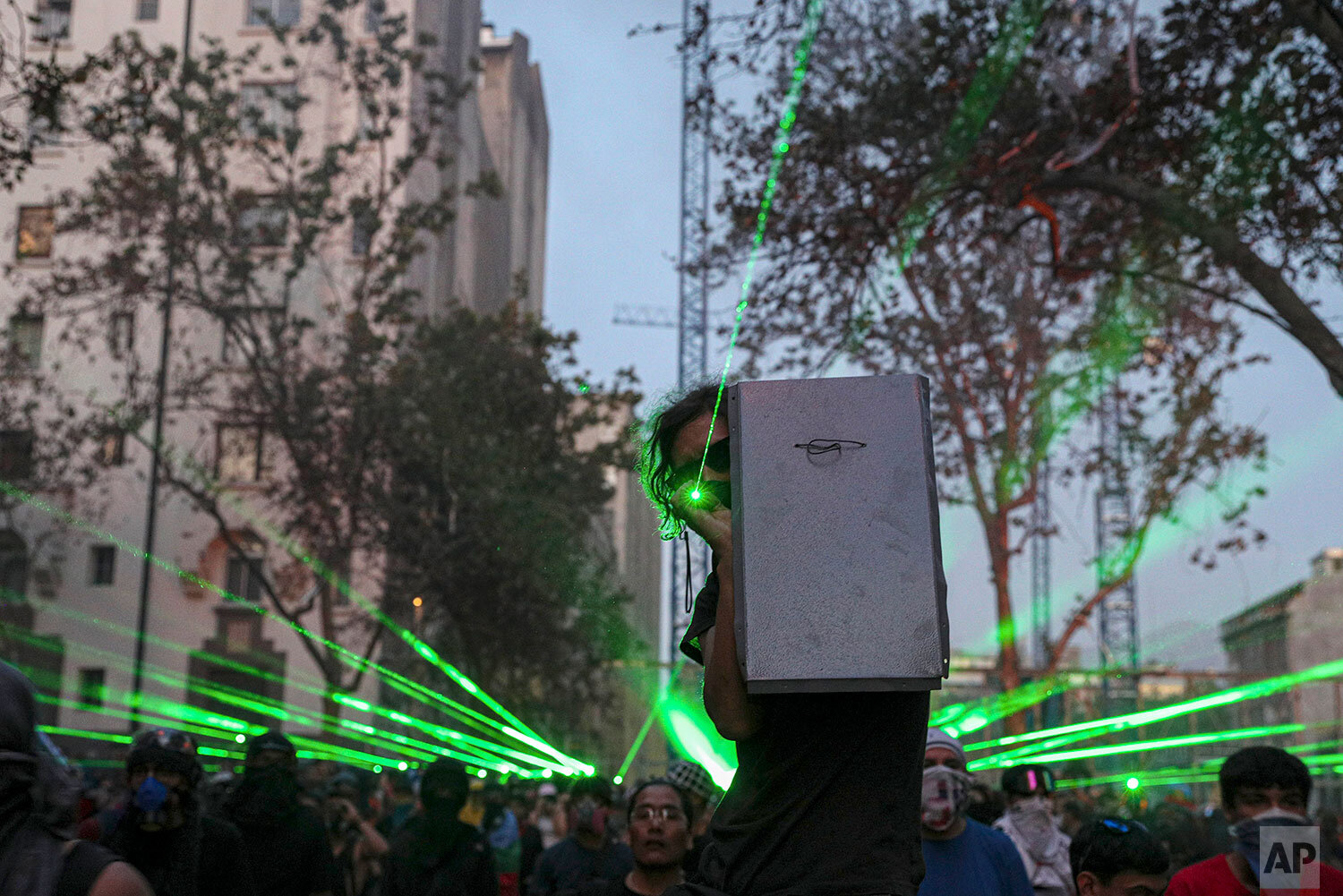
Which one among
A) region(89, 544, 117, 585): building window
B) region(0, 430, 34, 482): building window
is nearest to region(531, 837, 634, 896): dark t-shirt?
region(0, 430, 34, 482): building window

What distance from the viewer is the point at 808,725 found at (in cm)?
237

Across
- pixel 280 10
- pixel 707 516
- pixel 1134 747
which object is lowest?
pixel 1134 747

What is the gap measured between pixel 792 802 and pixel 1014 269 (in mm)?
18744

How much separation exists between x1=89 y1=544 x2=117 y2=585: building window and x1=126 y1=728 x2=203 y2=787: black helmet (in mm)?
33504

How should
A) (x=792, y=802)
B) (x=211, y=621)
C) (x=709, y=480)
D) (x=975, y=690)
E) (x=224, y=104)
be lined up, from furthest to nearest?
(x=211, y=621) < (x=975, y=690) < (x=224, y=104) < (x=709, y=480) < (x=792, y=802)

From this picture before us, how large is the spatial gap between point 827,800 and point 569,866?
5.94 metres

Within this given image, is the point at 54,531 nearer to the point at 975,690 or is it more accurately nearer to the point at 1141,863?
the point at 975,690

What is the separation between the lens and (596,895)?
5547 mm

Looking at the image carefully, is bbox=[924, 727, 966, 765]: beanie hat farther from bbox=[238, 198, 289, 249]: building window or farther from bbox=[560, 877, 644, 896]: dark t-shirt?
bbox=[238, 198, 289, 249]: building window

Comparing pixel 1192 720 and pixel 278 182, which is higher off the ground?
pixel 278 182

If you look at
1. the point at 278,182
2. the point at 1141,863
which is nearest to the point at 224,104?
the point at 278,182

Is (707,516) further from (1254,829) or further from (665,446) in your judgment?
(1254,829)

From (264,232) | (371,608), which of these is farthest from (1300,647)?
(264,232)

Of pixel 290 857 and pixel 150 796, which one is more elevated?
pixel 150 796
